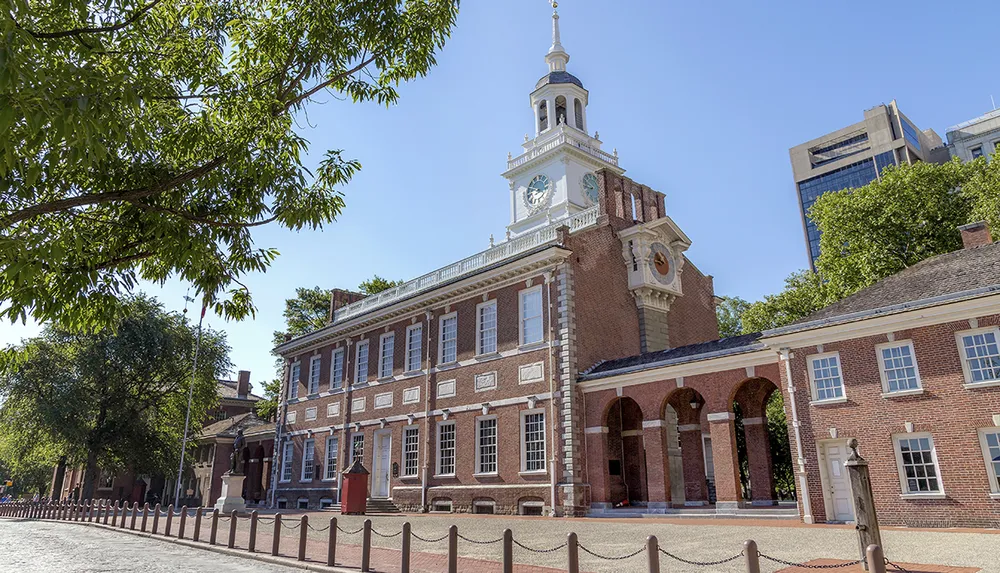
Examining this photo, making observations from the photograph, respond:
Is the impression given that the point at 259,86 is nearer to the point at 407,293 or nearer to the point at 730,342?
the point at 730,342

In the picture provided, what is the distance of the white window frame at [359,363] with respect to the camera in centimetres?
3328

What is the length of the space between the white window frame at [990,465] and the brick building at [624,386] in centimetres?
3

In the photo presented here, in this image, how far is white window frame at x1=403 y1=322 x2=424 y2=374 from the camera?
30156 mm

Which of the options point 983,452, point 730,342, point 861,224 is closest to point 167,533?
point 730,342

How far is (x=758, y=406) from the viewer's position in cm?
2261

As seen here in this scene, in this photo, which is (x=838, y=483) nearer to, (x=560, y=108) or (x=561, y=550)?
(x=561, y=550)

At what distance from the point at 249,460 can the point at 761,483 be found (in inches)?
1334

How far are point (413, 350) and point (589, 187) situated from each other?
16.3m

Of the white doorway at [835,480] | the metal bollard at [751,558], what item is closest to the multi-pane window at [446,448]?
the white doorway at [835,480]

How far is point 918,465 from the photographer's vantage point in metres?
15.8

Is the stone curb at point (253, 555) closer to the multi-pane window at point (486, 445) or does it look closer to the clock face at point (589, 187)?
the multi-pane window at point (486, 445)

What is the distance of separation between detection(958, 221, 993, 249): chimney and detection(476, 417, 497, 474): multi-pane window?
1673 centimetres

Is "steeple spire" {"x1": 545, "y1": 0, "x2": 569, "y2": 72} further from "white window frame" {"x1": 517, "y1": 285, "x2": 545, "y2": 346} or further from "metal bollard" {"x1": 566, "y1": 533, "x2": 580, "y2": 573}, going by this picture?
"metal bollard" {"x1": 566, "y1": 533, "x2": 580, "y2": 573}

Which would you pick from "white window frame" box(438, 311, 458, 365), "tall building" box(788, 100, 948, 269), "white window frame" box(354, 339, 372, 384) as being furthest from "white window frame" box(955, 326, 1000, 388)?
"tall building" box(788, 100, 948, 269)
